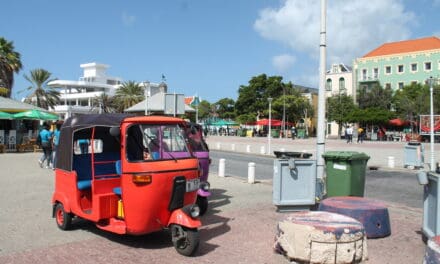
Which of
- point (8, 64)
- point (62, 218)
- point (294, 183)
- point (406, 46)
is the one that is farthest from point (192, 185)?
point (406, 46)

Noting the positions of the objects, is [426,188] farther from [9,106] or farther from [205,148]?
[9,106]

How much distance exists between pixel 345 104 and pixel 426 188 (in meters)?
60.3

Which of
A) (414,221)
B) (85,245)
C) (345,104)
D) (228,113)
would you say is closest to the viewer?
(85,245)

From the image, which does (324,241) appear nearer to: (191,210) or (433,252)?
(433,252)

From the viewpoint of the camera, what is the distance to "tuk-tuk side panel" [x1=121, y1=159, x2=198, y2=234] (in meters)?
5.93

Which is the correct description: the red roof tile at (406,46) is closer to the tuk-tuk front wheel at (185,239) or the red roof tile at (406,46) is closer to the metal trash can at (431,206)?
the metal trash can at (431,206)

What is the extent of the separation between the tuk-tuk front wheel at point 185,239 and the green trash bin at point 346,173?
4.08 metres

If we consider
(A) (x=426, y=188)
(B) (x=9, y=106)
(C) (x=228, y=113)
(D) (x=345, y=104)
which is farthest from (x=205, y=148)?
(C) (x=228, y=113)

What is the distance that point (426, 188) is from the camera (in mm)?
6621

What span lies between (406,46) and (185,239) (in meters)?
73.4

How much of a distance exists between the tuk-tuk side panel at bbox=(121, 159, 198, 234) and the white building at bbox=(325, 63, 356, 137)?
70.2m

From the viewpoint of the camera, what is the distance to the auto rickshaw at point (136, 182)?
595 cm

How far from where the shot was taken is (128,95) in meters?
76.6

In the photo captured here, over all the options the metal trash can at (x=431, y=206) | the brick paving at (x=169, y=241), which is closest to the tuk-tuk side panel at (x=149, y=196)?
the brick paving at (x=169, y=241)
